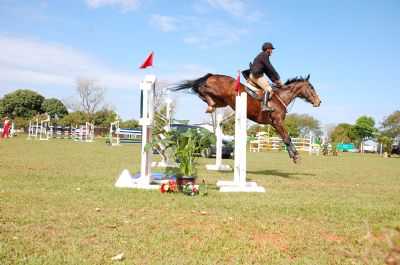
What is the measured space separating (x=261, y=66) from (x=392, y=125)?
7367 centimetres

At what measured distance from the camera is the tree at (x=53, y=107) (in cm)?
7969

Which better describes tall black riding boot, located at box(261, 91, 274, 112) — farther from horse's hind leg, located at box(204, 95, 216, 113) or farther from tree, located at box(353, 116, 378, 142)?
tree, located at box(353, 116, 378, 142)

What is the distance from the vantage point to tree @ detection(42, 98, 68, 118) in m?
79.7

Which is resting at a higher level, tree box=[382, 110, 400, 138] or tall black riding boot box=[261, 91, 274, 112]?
tree box=[382, 110, 400, 138]

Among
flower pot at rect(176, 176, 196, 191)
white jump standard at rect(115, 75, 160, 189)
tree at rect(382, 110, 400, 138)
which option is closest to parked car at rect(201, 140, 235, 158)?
white jump standard at rect(115, 75, 160, 189)

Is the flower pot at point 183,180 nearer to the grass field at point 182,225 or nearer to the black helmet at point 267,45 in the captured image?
the grass field at point 182,225

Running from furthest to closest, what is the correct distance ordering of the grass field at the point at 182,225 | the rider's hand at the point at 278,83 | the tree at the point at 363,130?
the tree at the point at 363,130, the rider's hand at the point at 278,83, the grass field at the point at 182,225

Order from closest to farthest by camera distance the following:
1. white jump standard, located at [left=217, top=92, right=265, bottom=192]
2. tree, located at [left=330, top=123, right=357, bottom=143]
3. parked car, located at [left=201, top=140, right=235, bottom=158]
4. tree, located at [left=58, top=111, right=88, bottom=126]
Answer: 1. white jump standard, located at [left=217, top=92, right=265, bottom=192]
2. parked car, located at [left=201, top=140, right=235, bottom=158]
3. tree, located at [left=58, top=111, right=88, bottom=126]
4. tree, located at [left=330, top=123, right=357, bottom=143]

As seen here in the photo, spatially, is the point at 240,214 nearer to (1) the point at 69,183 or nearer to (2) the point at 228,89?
(1) the point at 69,183

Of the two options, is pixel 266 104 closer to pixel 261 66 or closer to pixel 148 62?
pixel 261 66

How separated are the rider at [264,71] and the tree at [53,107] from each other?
7624 cm

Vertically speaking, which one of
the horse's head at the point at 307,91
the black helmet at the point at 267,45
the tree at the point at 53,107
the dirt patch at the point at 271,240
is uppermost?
the tree at the point at 53,107

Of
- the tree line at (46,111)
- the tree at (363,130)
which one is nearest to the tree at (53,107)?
the tree line at (46,111)

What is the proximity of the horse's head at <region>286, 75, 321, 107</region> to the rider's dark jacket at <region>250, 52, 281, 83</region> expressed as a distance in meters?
1.15
